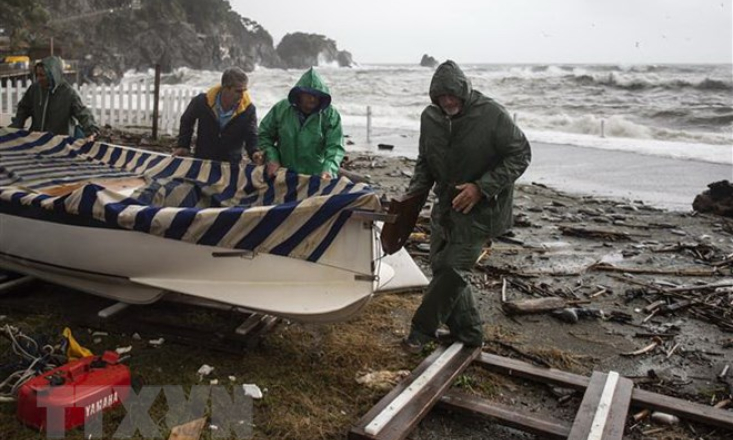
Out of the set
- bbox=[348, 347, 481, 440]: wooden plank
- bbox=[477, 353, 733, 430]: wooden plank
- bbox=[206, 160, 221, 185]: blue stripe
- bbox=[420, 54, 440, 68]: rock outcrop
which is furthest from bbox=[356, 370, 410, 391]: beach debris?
bbox=[420, 54, 440, 68]: rock outcrop

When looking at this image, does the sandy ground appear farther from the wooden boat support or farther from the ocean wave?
the ocean wave

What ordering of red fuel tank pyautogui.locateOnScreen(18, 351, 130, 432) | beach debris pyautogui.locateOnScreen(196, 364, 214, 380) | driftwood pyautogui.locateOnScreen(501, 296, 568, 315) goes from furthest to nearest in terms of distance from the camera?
driftwood pyautogui.locateOnScreen(501, 296, 568, 315)
beach debris pyautogui.locateOnScreen(196, 364, 214, 380)
red fuel tank pyautogui.locateOnScreen(18, 351, 130, 432)

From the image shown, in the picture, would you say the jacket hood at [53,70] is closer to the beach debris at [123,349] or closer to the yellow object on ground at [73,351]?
the beach debris at [123,349]

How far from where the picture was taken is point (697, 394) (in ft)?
12.5

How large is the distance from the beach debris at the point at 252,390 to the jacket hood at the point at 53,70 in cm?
438

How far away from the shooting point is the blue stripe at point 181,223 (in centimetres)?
369

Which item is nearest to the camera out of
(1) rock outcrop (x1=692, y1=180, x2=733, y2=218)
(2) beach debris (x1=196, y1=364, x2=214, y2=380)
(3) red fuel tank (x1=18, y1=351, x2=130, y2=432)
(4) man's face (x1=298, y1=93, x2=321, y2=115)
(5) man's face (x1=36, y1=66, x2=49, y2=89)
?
(3) red fuel tank (x1=18, y1=351, x2=130, y2=432)

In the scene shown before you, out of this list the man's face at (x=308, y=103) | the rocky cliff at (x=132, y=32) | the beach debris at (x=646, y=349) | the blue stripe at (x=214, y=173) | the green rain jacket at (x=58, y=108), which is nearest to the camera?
the beach debris at (x=646, y=349)

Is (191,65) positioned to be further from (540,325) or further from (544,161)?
(540,325)

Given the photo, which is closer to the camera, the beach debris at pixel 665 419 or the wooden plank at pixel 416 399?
the wooden plank at pixel 416 399

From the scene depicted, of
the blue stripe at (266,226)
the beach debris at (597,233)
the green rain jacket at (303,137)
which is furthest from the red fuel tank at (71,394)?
the beach debris at (597,233)

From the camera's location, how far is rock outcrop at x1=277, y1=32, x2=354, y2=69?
10688 centimetres

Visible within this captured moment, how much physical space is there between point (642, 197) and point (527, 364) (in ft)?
24.9

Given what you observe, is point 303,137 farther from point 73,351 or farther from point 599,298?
point 599,298
